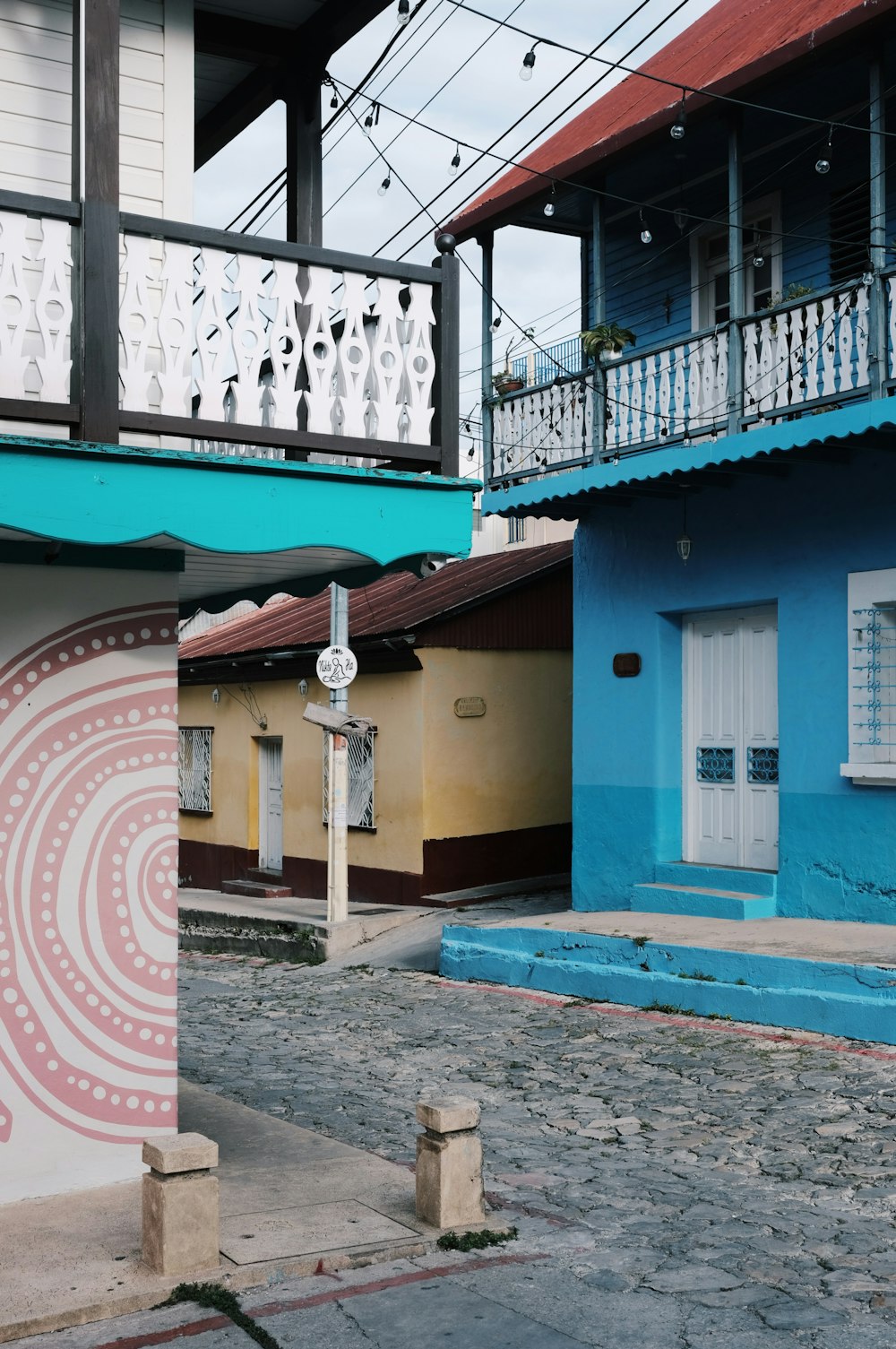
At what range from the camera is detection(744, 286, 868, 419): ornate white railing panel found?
1065 cm

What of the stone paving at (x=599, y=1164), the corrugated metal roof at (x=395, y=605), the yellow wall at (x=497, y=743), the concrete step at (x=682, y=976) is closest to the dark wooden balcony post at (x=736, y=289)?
the concrete step at (x=682, y=976)

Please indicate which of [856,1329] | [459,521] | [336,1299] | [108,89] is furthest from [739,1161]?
[108,89]

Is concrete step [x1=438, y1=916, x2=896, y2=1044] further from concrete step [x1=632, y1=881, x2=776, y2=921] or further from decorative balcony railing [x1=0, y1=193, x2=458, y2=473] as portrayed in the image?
decorative balcony railing [x1=0, y1=193, x2=458, y2=473]

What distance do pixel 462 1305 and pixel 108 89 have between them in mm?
4716

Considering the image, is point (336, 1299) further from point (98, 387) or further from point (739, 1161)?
point (98, 387)

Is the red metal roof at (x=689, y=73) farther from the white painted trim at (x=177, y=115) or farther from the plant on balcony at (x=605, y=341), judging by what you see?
the white painted trim at (x=177, y=115)

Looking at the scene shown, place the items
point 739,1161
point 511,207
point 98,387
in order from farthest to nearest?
point 511,207, point 739,1161, point 98,387

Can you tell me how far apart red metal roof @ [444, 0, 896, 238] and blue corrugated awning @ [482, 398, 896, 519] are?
260cm

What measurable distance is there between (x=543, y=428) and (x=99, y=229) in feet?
28.1

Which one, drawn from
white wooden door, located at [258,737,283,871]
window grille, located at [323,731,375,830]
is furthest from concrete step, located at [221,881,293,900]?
window grille, located at [323,731,375,830]

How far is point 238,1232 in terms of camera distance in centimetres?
520

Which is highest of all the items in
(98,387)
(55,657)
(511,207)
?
(511,207)

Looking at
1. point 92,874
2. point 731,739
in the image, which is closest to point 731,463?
point 731,739

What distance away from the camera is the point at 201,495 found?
553 centimetres
